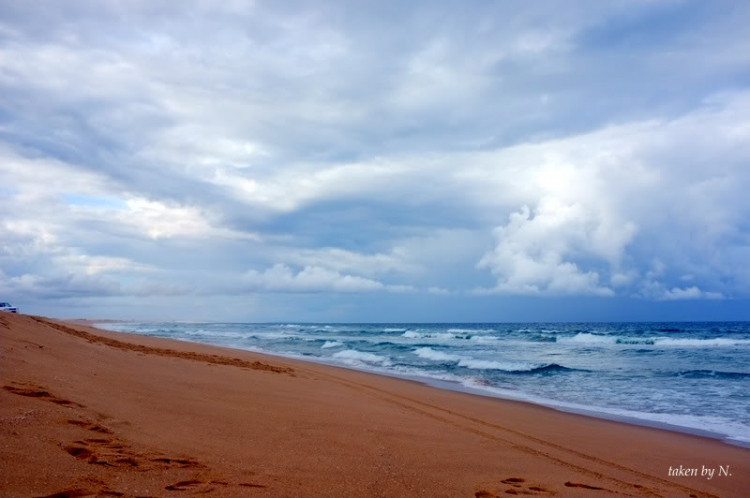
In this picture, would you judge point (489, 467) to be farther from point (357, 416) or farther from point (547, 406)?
point (547, 406)

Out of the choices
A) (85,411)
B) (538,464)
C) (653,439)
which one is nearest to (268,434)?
(85,411)

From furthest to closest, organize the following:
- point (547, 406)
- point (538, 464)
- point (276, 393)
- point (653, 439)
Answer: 1. point (547, 406)
2. point (276, 393)
3. point (653, 439)
4. point (538, 464)

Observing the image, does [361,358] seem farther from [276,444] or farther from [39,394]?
[39,394]

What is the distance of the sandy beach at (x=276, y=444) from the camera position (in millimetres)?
4270

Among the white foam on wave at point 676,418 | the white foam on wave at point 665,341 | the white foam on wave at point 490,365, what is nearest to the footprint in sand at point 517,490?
the white foam on wave at point 676,418

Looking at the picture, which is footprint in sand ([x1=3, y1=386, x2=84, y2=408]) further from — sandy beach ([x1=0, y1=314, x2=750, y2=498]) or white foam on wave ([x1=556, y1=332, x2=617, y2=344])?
white foam on wave ([x1=556, y1=332, x2=617, y2=344])

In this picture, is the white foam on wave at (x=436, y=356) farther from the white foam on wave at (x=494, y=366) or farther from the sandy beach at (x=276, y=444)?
the sandy beach at (x=276, y=444)

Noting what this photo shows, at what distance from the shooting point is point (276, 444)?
596 centimetres

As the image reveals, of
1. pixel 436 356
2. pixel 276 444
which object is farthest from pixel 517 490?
pixel 436 356

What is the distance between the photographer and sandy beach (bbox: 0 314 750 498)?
427 cm

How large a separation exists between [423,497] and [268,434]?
7.99 feet

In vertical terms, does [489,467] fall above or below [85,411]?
below

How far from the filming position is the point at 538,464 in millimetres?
6832

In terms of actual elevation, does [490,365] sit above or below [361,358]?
above
